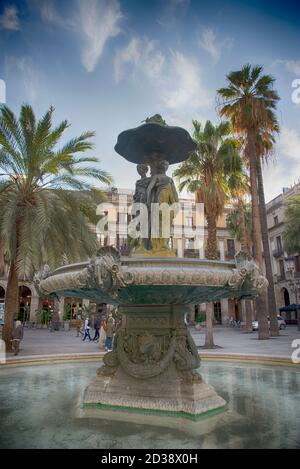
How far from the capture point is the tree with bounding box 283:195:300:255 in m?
28.7

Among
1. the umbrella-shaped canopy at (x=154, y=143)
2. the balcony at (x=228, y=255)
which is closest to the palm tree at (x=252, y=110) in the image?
the umbrella-shaped canopy at (x=154, y=143)

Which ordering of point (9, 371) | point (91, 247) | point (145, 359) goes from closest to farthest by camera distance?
point (145, 359) → point (9, 371) → point (91, 247)

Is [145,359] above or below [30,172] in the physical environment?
below

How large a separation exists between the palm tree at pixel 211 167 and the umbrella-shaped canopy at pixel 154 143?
1129cm

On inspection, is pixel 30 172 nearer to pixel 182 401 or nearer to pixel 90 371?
pixel 90 371

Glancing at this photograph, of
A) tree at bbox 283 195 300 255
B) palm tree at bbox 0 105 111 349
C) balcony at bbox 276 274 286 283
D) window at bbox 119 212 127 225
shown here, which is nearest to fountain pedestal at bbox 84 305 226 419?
palm tree at bbox 0 105 111 349

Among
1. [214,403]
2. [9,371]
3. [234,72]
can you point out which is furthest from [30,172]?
[234,72]

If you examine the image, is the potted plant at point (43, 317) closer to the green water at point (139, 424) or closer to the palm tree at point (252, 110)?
the palm tree at point (252, 110)

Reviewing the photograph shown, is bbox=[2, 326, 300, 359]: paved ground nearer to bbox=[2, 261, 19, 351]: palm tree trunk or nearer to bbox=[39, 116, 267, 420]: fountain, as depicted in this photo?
bbox=[2, 261, 19, 351]: palm tree trunk

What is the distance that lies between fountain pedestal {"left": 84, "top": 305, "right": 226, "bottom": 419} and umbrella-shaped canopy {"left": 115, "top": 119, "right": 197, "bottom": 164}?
2730mm

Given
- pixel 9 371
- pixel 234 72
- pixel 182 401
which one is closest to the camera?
pixel 182 401

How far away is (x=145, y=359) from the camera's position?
179 inches

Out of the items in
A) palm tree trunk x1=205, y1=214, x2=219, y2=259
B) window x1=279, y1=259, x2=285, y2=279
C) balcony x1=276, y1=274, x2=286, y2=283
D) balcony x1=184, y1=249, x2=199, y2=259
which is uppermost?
balcony x1=184, y1=249, x2=199, y2=259
